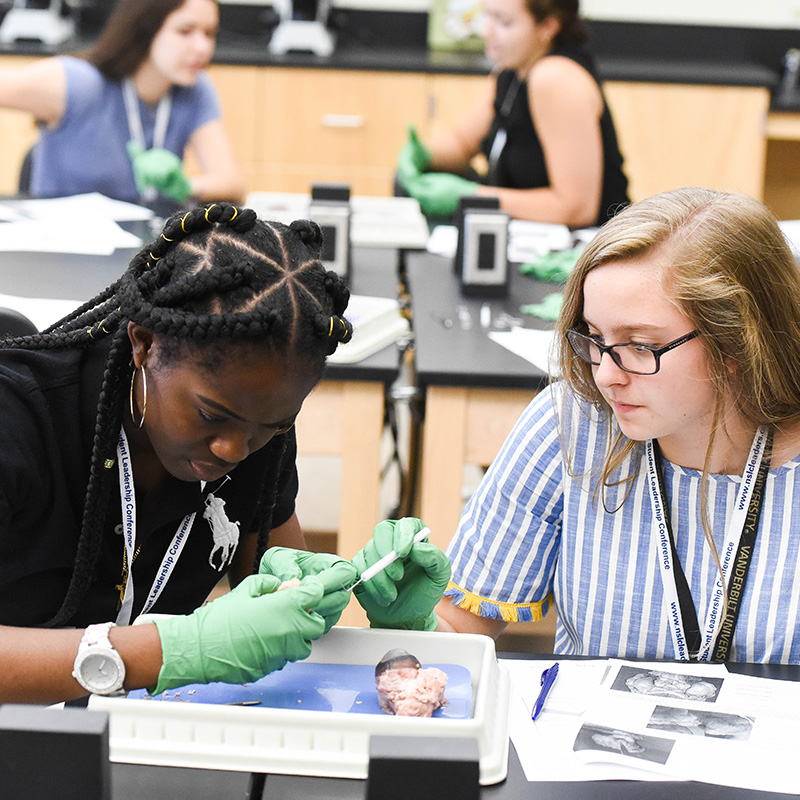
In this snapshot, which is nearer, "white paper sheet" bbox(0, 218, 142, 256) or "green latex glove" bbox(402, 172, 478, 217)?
"white paper sheet" bbox(0, 218, 142, 256)

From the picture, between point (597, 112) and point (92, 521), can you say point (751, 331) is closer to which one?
point (92, 521)

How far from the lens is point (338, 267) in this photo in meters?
2.47

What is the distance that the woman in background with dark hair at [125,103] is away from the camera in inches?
120

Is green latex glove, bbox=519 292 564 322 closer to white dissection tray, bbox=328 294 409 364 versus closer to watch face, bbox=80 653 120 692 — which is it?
white dissection tray, bbox=328 294 409 364

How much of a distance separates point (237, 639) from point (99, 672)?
0.13m

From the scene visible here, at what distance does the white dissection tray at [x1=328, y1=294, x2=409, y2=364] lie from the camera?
204 centimetres

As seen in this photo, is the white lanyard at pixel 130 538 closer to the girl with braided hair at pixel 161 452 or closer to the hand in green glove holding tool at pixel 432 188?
the girl with braided hair at pixel 161 452

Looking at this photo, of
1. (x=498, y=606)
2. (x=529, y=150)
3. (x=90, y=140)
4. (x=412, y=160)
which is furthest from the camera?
(x=412, y=160)

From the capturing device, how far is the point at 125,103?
3.15 metres

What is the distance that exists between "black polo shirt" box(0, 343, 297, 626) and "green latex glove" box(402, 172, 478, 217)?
1949 mm

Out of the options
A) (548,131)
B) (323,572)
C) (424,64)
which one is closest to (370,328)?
(323,572)

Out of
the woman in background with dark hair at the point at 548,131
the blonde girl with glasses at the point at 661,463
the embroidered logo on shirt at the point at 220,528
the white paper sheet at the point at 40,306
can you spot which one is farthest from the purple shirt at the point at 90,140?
the blonde girl with glasses at the point at 661,463

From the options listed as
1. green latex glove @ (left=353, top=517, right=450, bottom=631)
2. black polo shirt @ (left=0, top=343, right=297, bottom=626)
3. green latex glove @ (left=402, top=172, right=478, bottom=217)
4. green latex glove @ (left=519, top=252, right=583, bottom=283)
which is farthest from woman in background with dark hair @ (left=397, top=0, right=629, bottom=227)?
Result: green latex glove @ (left=353, top=517, right=450, bottom=631)

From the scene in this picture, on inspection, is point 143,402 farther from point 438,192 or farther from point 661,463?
point 438,192
